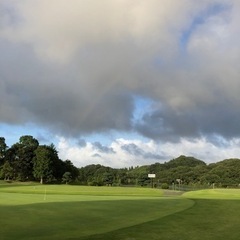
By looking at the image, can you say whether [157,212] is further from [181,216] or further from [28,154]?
[28,154]

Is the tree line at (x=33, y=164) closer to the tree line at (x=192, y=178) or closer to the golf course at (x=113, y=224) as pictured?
the tree line at (x=192, y=178)

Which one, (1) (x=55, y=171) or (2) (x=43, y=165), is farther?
(1) (x=55, y=171)

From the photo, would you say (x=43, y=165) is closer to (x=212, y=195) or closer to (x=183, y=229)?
(x=212, y=195)

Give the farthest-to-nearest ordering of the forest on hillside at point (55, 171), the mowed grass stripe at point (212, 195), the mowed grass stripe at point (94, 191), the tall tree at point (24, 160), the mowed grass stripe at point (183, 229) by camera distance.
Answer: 1. the tall tree at point (24, 160)
2. the forest on hillside at point (55, 171)
3. the mowed grass stripe at point (94, 191)
4. the mowed grass stripe at point (212, 195)
5. the mowed grass stripe at point (183, 229)

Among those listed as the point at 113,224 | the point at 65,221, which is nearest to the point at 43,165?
the point at 65,221

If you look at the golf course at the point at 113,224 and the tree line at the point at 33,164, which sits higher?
the tree line at the point at 33,164

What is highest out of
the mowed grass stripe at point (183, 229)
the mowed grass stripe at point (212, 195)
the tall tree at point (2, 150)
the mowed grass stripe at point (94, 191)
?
the tall tree at point (2, 150)

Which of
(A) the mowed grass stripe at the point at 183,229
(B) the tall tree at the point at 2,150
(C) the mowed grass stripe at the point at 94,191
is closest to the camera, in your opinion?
(A) the mowed grass stripe at the point at 183,229

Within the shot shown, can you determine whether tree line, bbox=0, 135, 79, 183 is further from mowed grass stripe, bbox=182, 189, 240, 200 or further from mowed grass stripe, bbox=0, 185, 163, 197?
mowed grass stripe, bbox=182, 189, 240, 200

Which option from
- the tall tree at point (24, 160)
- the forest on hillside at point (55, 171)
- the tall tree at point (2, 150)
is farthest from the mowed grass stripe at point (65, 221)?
the tall tree at point (2, 150)

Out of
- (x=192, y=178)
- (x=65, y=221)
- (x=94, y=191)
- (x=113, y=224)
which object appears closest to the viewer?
(x=113, y=224)

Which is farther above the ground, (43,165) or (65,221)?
(43,165)

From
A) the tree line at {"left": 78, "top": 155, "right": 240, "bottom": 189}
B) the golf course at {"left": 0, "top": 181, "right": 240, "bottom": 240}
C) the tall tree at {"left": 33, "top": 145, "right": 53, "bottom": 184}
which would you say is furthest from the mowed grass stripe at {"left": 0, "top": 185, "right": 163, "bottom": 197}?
the tall tree at {"left": 33, "top": 145, "right": 53, "bottom": 184}

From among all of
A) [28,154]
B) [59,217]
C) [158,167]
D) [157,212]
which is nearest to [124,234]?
[59,217]
